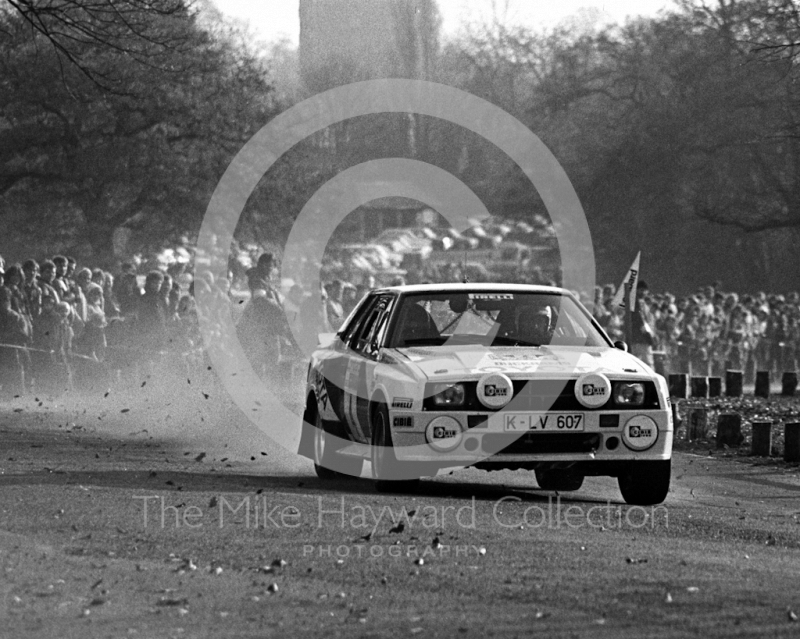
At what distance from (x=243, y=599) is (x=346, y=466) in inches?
206

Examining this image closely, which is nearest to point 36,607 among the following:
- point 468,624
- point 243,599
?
point 243,599

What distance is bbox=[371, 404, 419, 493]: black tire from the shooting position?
1061cm

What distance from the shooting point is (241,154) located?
47500 millimetres

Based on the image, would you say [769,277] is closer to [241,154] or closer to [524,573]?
[241,154]

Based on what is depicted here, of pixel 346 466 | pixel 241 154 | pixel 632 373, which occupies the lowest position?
pixel 346 466

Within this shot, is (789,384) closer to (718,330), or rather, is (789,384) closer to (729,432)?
(718,330)

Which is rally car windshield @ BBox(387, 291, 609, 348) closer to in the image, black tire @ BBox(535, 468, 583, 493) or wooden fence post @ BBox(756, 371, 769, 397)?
black tire @ BBox(535, 468, 583, 493)

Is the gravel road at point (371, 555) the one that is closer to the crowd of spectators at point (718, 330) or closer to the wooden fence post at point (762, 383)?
the wooden fence post at point (762, 383)

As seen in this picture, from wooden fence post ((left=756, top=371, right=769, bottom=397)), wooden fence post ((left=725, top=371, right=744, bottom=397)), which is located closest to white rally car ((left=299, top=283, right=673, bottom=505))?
wooden fence post ((left=725, top=371, right=744, bottom=397))

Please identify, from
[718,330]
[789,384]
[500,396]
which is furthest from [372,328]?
[718,330]

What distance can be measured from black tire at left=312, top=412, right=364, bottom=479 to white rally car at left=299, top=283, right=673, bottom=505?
31 cm

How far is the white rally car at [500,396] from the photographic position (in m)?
10.4

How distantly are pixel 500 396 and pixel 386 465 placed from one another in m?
0.92

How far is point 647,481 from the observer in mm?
10766
